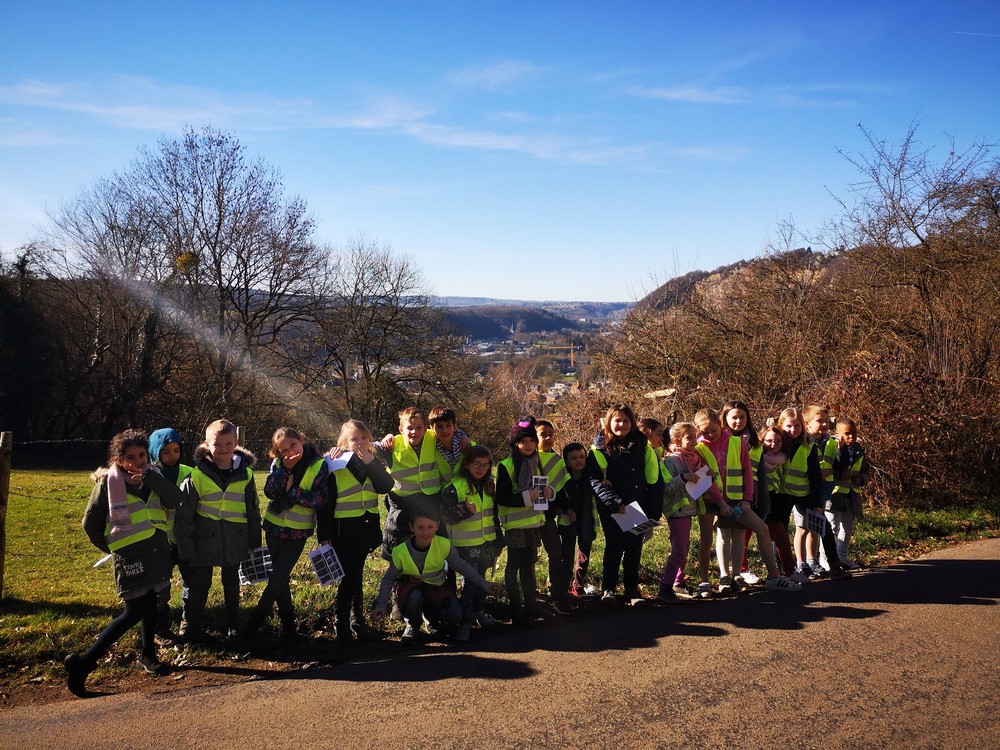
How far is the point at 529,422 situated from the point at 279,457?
86.4 inches

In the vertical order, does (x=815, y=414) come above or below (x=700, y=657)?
above

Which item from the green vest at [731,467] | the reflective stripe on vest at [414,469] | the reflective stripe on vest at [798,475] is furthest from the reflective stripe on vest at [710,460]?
the reflective stripe on vest at [414,469]

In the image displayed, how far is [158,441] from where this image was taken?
5.70m

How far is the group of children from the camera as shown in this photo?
504 cm

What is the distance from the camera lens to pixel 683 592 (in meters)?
6.74

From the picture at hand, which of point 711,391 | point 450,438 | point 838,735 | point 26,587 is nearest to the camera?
point 838,735

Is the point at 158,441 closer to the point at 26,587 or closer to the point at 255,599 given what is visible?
the point at 255,599

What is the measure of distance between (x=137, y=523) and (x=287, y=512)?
105 cm

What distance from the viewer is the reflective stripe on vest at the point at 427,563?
224 inches

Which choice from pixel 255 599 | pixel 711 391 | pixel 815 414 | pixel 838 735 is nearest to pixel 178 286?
pixel 711 391

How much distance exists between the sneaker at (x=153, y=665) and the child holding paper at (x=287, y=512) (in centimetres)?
63

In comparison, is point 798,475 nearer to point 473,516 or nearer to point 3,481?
point 473,516

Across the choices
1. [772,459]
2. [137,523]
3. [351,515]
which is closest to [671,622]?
[772,459]

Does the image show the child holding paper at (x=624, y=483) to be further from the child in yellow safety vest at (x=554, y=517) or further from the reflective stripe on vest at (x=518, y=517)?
the reflective stripe on vest at (x=518, y=517)
